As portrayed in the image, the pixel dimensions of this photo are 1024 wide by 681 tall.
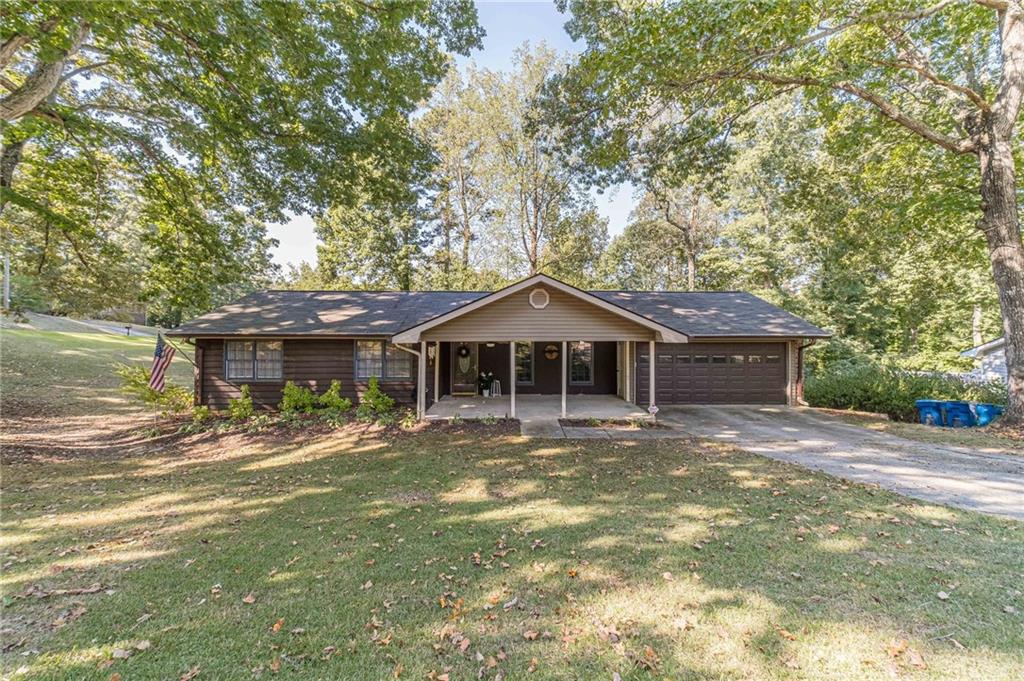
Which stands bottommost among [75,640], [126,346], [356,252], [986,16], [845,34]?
[75,640]

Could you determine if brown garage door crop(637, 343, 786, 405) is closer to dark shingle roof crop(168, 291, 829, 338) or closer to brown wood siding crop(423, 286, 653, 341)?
dark shingle roof crop(168, 291, 829, 338)

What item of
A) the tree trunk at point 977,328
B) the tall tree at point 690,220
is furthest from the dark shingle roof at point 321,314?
the tree trunk at point 977,328

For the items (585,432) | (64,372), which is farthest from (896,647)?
(64,372)

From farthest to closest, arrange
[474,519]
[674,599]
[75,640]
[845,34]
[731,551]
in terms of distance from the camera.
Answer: [845,34] < [474,519] < [731,551] < [674,599] < [75,640]

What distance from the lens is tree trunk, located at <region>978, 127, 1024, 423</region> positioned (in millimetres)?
9180

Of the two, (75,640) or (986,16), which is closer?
(75,640)

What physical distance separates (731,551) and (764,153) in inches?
905

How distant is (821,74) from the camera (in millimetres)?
9250

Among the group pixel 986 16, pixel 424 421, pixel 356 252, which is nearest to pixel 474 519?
pixel 424 421

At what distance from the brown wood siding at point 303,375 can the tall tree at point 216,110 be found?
198cm

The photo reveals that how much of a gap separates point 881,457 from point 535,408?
7.41 metres

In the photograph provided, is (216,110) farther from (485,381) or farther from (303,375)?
(485,381)

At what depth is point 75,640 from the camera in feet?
9.58

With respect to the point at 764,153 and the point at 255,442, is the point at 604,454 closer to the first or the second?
the point at 255,442
